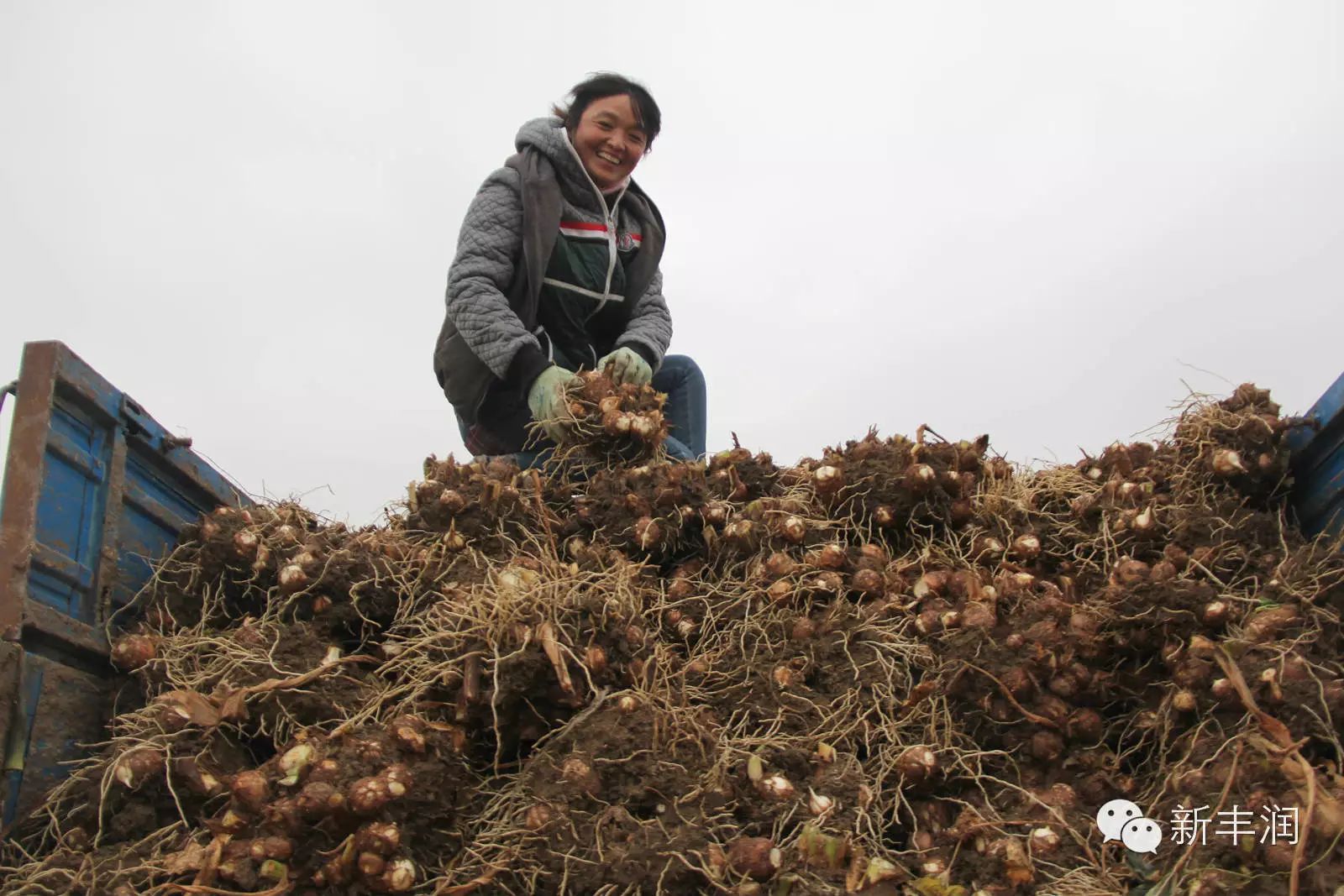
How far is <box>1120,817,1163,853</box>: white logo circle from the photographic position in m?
1.85

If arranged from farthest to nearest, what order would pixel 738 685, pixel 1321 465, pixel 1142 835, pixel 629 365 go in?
1. pixel 629 365
2. pixel 1321 465
3. pixel 738 685
4. pixel 1142 835

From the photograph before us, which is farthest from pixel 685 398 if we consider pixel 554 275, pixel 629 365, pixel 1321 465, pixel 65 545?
pixel 65 545

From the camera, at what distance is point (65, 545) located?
2348 millimetres

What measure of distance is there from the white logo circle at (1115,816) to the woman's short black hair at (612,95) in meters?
2.82

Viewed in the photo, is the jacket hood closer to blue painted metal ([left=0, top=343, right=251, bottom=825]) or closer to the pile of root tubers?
the pile of root tubers

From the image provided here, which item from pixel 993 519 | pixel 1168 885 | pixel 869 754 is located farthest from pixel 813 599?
pixel 1168 885

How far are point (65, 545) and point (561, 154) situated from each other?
2130mm

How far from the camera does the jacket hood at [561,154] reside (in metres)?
3.65

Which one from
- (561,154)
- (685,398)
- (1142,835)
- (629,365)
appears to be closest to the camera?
(1142,835)

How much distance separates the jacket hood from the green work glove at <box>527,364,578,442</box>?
2.58 feet

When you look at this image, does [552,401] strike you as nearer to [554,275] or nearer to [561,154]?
[554,275]

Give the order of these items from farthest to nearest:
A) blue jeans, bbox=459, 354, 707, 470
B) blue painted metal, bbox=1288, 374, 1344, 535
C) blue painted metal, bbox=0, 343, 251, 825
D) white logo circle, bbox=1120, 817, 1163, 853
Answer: blue jeans, bbox=459, 354, 707, 470
blue painted metal, bbox=1288, 374, 1344, 535
blue painted metal, bbox=0, 343, 251, 825
white logo circle, bbox=1120, 817, 1163, 853

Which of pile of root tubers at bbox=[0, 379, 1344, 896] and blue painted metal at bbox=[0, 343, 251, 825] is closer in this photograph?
pile of root tubers at bbox=[0, 379, 1344, 896]

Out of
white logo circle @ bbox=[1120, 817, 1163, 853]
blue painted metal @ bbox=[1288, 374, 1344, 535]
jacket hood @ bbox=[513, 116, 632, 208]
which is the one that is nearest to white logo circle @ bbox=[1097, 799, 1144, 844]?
white logo circle @ bbox=[1120, 817, 1163, 853]
